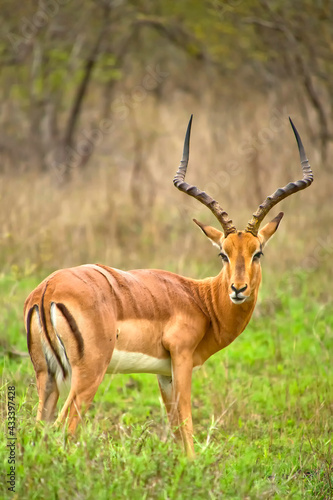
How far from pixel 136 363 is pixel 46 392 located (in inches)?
22.7

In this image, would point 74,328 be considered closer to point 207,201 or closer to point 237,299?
point 237,299

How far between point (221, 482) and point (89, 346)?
953mm

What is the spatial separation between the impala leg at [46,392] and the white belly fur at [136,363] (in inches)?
13.6

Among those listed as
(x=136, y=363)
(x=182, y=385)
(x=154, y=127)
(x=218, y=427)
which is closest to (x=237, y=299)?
(x=182, y=385)

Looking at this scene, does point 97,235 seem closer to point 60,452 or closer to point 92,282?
point 92,282

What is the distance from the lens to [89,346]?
12.5 ft

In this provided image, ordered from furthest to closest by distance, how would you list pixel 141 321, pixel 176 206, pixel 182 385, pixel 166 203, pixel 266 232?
pixel 166 203
pixel 176 206
pixel 266 232
pixel 182 385
pixel 141 321

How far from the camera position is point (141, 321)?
419 cm

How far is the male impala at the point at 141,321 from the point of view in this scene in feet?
12.6

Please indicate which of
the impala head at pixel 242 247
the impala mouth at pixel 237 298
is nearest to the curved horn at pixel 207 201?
the impala head at pixel 242 247

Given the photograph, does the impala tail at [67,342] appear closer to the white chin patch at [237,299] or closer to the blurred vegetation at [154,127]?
the white chin patch at [237,299]

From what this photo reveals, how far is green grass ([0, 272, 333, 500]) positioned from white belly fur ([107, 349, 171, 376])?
0.77 feet

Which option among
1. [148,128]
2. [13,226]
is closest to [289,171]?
[148,128]

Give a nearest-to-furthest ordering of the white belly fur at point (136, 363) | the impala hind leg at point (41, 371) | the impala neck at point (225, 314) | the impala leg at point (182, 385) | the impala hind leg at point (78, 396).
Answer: the impala hind leg at point (78, 396), the impala hind leg at point (41, 371), the white belly fur at point (136, 363), the impala leg at point (182, 385), the impala neck at point (225, 314)
